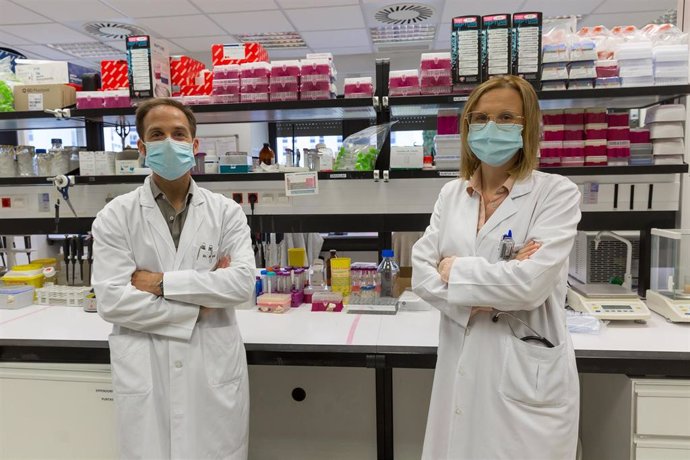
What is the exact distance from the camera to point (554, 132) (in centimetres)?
230

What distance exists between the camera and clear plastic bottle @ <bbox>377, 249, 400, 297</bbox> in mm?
2402

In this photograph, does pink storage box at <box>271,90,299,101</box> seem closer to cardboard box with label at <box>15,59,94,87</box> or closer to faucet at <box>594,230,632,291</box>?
cardboard box with label at <box>15,59,94,87</box>

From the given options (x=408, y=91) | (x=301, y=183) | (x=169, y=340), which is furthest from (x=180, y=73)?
(x=169, y=340)

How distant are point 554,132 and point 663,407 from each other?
1.23 metres

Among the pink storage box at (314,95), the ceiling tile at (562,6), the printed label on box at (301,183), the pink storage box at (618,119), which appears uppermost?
the ceiling tile at (562,6)

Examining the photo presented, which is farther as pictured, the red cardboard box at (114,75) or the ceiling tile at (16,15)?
the ceiling tile at (16,15)

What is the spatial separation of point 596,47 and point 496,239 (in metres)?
1.32

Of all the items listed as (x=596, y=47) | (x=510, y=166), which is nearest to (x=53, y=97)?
(x=510, y=166)

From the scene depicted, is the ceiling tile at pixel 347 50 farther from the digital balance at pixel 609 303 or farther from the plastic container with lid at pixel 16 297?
the digital balance at pixel 609 303

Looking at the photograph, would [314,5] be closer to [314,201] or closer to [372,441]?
[314,201]

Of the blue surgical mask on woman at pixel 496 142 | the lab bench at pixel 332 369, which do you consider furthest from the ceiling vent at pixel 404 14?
the blue surgical mask on woman at pixel 496 142

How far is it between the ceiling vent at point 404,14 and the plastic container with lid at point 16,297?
3.85 meters

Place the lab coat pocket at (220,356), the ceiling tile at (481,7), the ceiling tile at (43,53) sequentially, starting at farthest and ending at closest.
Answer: the ceiling tile at (43,53), the ceiling tile at (481,7), the lab coat pocket at (220,356)

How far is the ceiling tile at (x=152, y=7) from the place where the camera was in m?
4.53
